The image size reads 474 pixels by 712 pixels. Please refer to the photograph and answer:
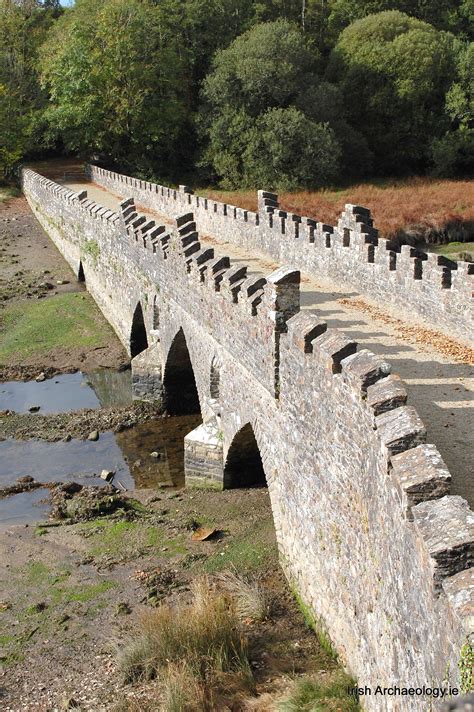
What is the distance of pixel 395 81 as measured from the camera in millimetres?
50750

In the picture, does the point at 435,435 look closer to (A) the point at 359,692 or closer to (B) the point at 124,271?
(A) the point at 359,692

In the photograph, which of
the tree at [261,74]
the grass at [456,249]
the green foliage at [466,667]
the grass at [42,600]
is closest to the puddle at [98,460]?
the grass at [42,600]

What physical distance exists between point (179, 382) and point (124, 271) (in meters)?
5.25

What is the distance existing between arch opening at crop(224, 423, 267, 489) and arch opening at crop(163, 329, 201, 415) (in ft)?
16.2

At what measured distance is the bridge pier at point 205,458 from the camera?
14557 millimetres

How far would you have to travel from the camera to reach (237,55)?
159 feet

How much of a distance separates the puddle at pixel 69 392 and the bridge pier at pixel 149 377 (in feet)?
2.67

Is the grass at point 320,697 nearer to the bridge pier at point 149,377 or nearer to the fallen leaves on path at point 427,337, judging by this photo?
the fallen leaves on path at point 427,337

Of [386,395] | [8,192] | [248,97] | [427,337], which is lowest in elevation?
[8,192]

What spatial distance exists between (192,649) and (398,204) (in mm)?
32079

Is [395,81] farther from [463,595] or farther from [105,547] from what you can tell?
[463,595]

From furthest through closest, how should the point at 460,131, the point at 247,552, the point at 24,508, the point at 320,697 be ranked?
1. the point at 460,131
2. the point at 24,508
3. the point at 247,552
4. the point at 320,697

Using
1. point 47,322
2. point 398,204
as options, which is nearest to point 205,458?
point 47,322

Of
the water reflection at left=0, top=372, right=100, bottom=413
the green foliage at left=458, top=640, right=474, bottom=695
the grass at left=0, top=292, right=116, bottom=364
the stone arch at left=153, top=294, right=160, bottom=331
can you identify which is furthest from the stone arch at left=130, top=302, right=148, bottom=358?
the green foliage at left=458, top=640, right=474, bottom=695
